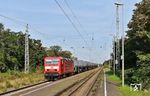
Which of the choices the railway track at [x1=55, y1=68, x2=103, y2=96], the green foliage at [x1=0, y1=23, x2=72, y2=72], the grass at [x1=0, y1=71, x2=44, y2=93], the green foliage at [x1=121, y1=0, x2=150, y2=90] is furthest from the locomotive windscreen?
the green foliage at [x1=0, y1=23, x2=72, y2=72]

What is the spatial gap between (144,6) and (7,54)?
44927 mm

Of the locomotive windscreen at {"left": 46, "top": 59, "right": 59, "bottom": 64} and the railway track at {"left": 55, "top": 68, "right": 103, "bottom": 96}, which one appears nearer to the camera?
the railway track at {"left": 55, "top": 68, "right": 103, "bottom": 96}

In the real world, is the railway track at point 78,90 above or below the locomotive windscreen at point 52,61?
below

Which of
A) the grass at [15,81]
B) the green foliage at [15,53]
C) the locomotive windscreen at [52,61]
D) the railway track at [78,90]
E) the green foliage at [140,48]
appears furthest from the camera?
the green foliage at [15,53]

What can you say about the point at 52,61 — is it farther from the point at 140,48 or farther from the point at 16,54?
the point at 16,54

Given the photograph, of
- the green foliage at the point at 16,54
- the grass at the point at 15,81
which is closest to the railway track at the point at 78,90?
the grass at the point at 15,81

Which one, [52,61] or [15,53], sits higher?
[15,53]

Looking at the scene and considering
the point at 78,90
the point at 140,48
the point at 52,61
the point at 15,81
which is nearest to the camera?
the point at 78,90

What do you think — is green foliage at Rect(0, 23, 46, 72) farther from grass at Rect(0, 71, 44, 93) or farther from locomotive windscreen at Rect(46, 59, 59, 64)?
locomotive windscreen at Rect(46, 59, 59, 64)

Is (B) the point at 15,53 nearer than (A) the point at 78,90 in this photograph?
No

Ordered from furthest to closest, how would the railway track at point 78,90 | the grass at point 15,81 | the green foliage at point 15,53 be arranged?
the green foliage at point 15,53, the grass at point 15,81, the railway track at point 78,90

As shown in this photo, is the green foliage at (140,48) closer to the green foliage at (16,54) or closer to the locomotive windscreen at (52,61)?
the locomotive windscreen at (52,61)

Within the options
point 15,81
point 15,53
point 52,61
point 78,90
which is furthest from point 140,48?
point 15,53

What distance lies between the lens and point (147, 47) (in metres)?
54.9
